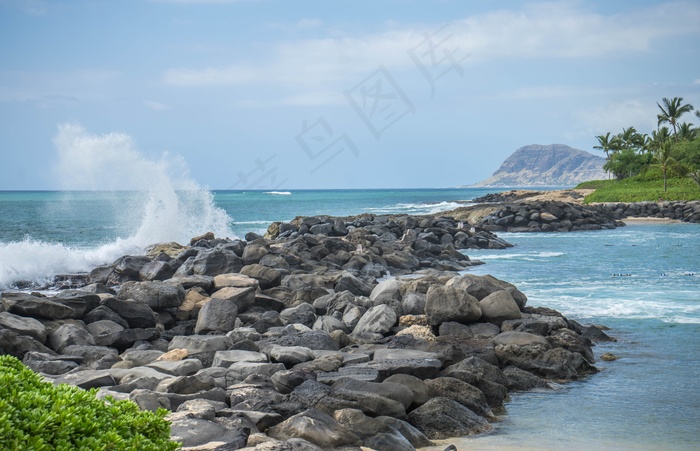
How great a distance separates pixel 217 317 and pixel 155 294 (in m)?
1.50

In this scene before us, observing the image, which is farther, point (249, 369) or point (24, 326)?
point (24, 326)

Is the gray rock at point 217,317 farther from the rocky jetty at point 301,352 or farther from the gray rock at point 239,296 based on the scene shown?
the gray rock at point 239,296

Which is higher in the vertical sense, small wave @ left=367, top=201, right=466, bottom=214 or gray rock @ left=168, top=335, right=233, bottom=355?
gray rock @ left=168, top=335, right=233, bottom=355

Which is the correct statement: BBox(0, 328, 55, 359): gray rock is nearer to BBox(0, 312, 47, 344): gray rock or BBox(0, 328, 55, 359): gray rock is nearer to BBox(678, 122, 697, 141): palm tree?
BBox(0, 312, 47, 344): gray rock

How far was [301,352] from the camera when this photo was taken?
919 centimetres

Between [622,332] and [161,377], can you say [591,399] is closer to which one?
[622,332]

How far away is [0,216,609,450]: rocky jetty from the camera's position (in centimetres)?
687

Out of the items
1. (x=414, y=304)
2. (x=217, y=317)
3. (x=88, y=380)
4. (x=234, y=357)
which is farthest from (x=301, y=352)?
(x=414, y=304)

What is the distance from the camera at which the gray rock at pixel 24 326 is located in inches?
394

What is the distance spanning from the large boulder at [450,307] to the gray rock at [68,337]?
5.33 meters

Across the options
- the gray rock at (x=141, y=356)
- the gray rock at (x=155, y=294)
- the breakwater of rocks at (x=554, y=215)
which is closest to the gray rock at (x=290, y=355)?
the gray rock at (x=141, y=356)

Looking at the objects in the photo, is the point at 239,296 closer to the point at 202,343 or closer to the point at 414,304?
the point at 202,343

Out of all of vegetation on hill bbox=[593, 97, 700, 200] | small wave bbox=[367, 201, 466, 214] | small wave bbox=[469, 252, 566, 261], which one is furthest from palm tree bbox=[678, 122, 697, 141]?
small wave bbox=[469, 252, 566, 261]

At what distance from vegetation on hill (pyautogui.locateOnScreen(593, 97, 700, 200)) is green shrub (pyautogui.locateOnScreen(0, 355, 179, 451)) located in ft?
203
